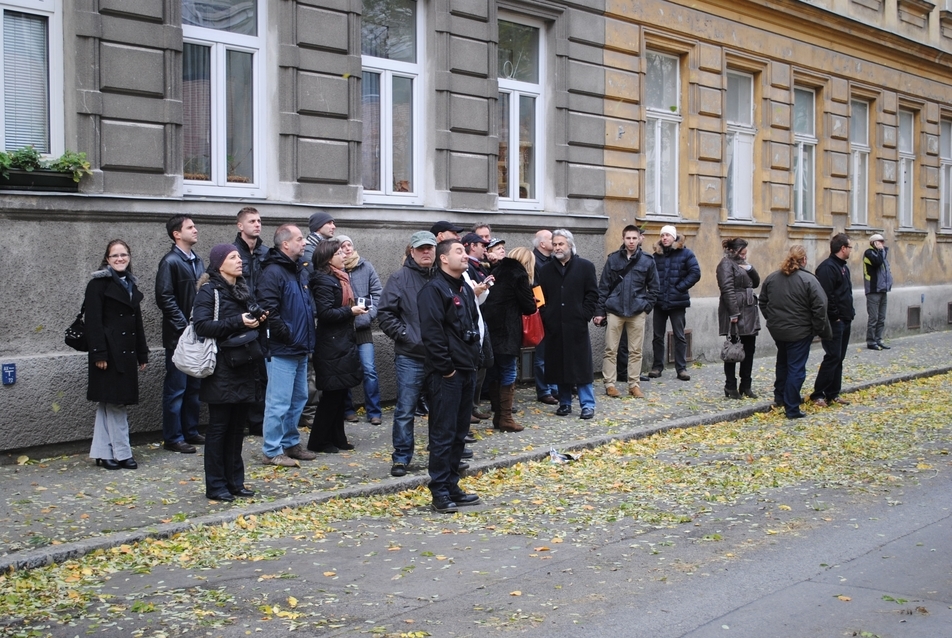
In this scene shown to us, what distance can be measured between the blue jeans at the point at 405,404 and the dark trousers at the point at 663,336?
292 inches

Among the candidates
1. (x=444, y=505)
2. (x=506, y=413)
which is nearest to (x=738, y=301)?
(x=506, y=413)

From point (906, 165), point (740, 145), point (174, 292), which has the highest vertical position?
point (906, 165)

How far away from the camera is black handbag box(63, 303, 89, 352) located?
31.1 ft

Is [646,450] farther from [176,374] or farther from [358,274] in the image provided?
[176,374]

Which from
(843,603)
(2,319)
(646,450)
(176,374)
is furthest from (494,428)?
(843,603)

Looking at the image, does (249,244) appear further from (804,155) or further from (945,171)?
(945,171)

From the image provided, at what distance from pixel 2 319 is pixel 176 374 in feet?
5.06

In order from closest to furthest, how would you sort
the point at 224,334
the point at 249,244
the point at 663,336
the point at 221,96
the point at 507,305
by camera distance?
the point at 224,334 → the point at 249,244 → the point at 507,305 → the point at 221,96 → the point at 663,336

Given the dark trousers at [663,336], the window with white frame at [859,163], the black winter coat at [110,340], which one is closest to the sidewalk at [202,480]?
the black winter coat at [110,340]

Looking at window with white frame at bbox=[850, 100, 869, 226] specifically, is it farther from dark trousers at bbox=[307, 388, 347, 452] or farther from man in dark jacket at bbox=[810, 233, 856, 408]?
dark trousers at bbox=[307, 388, 347, 452]

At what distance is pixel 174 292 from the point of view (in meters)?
10.4

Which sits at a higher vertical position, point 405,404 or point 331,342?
point 331,342

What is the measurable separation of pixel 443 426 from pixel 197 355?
190cm

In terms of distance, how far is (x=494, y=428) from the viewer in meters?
12.0
